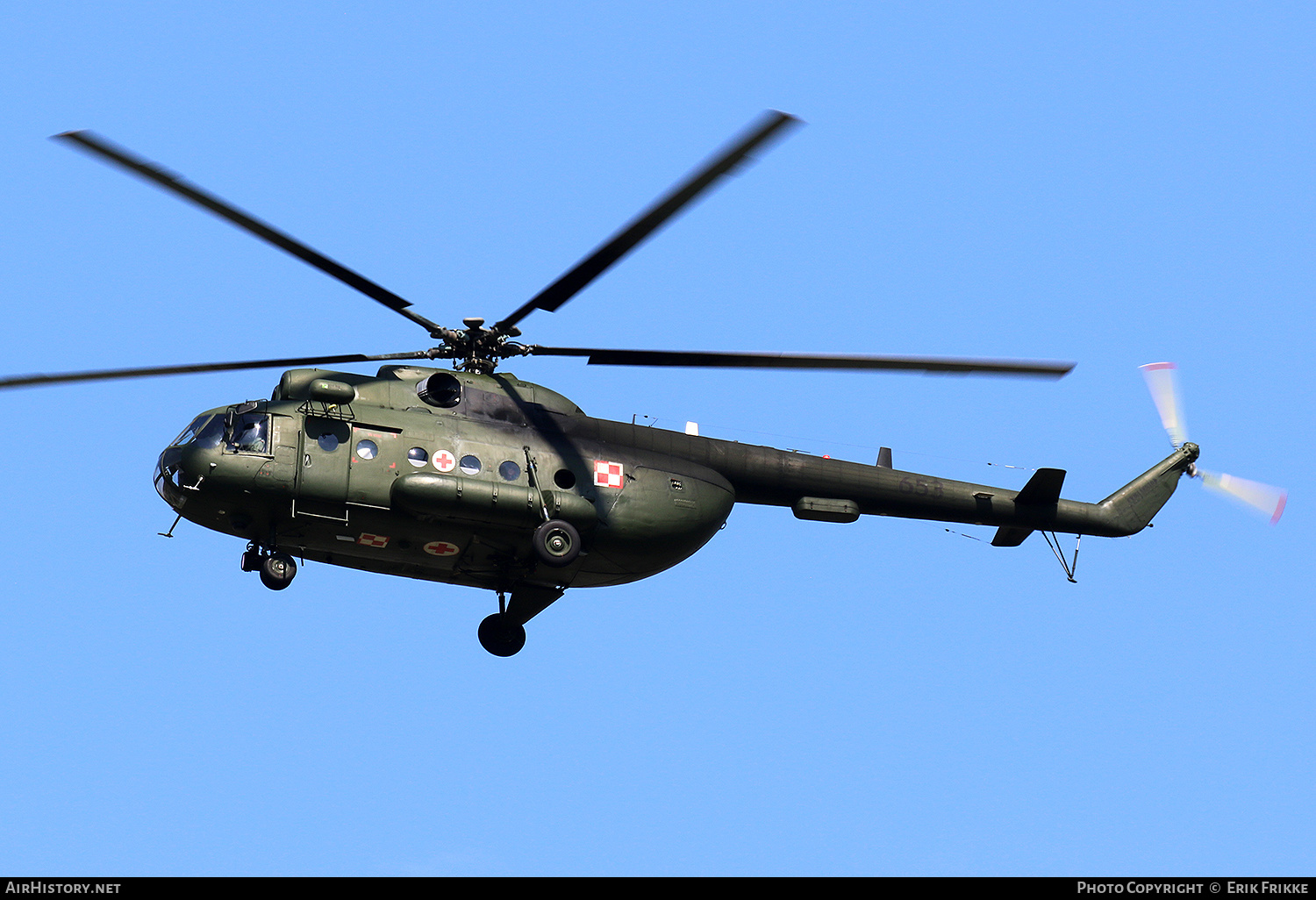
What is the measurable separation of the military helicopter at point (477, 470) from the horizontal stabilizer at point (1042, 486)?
3455 mm

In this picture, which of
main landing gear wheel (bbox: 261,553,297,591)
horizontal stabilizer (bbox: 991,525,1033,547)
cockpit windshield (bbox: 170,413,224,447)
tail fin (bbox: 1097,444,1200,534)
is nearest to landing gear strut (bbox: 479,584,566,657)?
main landing gear wheel (bbox: 261,553,297,591)

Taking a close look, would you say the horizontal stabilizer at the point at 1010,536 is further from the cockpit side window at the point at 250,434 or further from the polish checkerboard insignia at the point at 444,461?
the cockpit side window at the point at 250,434

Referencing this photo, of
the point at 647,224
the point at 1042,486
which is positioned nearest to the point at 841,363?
the point at 647,224

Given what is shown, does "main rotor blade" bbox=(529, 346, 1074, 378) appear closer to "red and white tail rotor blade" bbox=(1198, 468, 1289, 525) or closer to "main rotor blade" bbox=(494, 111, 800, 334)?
"main rotor blade" bbox=(494, 111, 800, 334)

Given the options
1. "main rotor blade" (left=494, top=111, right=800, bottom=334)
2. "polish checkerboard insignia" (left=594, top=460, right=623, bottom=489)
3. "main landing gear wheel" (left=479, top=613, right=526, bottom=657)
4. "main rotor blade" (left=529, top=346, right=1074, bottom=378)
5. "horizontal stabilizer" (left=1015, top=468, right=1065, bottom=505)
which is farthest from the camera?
"horizontal stabilizer" (left=1015, top=468, right=1065, bottom=505)

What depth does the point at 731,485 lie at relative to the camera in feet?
82.4

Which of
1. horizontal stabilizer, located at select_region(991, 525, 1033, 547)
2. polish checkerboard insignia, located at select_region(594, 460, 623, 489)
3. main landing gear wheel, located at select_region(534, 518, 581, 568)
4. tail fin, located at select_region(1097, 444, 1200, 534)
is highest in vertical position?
tail fin, located at select_region(1097, 444, 1200, 534)

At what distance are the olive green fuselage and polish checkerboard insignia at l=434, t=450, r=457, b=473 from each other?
31 mm

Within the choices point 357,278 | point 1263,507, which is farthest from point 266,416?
point 1263,507

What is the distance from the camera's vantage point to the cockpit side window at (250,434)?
859 inches

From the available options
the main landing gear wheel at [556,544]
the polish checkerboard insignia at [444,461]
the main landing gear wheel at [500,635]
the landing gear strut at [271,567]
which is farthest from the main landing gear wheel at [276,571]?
the main landing gear wheel at [500,635]

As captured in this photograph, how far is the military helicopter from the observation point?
2166cm
